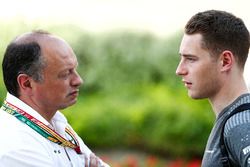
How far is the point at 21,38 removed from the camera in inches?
147

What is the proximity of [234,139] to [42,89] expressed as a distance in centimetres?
110

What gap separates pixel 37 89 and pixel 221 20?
3.19 ft

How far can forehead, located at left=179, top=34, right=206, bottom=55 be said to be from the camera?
10.7 ft

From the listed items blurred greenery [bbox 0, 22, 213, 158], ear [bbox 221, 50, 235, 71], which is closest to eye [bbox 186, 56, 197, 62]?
ear [bbox 221, 50, 235, 71]

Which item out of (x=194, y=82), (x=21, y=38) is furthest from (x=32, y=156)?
(x=194, y=82)

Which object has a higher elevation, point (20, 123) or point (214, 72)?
point (214, 72)

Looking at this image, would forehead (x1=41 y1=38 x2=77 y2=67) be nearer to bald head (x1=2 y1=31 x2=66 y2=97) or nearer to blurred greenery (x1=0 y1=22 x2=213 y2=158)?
bald head (x1=2 y1=31 x2=66 y2=97)

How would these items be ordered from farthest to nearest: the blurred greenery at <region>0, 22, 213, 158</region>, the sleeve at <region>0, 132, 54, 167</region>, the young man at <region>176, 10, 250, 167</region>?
1. the blurred greenery at <region>0, 22, 213, 158</region>
2. the sleeve at <region>0, 132, 54, 167</region>
3. the young man at <region>176, 10, 250, 167</region>

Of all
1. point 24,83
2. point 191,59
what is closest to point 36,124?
point 24,83

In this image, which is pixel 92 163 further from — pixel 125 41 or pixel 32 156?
pixel 125 41

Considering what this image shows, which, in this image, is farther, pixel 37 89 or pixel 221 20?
pixel 37 89

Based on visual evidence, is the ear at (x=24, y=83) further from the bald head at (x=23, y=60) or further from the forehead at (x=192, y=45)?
the forehead at (x=192, y=45)

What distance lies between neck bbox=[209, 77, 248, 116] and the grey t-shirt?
29 mm

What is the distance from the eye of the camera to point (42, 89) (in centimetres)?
372
